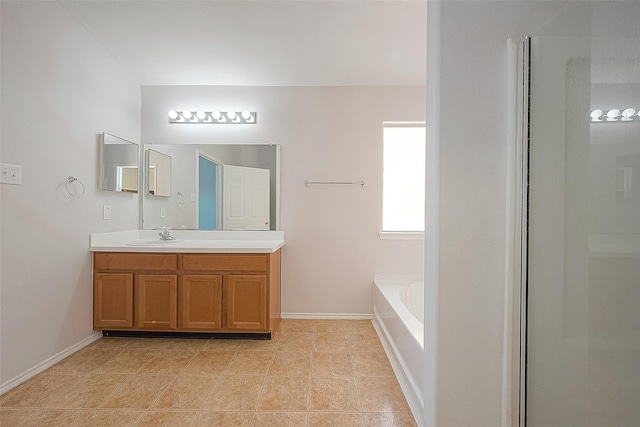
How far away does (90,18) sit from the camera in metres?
2.19

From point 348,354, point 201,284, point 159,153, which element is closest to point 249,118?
point 159,153

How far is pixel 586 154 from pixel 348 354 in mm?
1904

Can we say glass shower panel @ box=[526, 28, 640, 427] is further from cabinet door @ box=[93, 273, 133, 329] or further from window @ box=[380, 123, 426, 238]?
cabinet door @ box=[93, 273, 133, 329]

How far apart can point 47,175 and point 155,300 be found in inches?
45.3

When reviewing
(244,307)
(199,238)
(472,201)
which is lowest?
(244,307)

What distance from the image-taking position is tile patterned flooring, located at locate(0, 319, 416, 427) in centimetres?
158

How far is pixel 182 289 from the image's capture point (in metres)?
2.49

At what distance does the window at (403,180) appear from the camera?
3236 mm

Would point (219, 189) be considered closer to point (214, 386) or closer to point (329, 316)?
point (329, 316)

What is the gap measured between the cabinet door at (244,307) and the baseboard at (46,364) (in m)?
1.10

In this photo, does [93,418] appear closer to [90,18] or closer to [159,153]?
[159,153]

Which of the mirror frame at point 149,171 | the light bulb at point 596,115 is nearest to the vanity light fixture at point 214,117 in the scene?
the mirror frame at point 149,171

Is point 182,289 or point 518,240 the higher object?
point 518,240

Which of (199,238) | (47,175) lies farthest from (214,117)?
(47,175)
